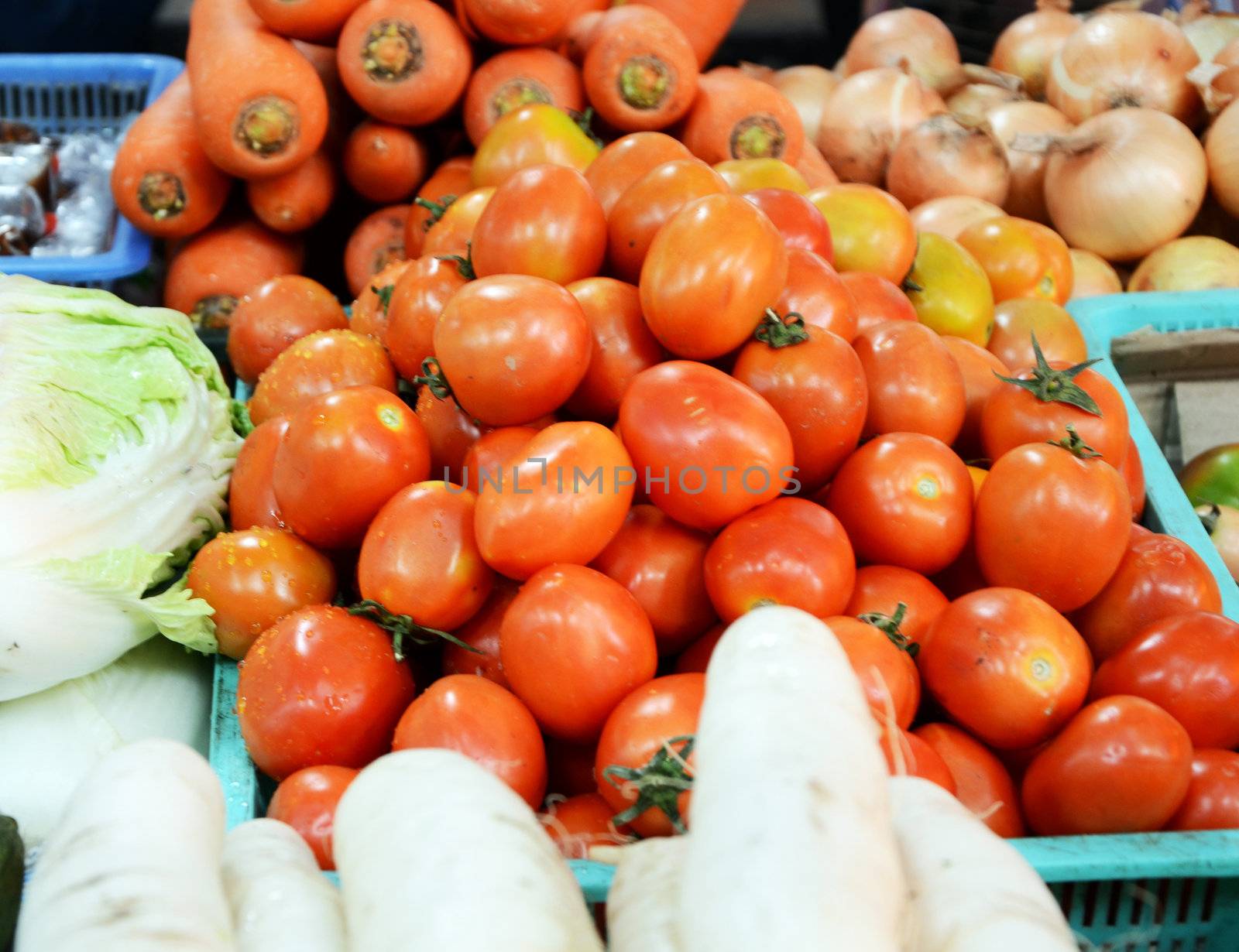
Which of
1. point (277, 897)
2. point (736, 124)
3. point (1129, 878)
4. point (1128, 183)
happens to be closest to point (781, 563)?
point (1129, 878)

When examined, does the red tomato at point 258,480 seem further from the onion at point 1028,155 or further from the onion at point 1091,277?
the onion at point 1028,155

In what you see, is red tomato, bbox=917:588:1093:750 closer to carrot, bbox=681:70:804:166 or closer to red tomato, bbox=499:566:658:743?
red tomato, bbox=499:566:658:743

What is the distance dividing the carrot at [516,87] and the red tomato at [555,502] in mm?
1350

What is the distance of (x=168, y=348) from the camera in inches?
78.9

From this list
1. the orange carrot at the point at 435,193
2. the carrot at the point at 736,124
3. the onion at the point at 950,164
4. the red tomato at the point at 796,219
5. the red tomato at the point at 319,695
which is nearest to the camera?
the red tomato at the point at 319,695

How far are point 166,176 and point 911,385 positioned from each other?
1.78 meters

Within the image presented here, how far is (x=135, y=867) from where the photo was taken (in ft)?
2.30

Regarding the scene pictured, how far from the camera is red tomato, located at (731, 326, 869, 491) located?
1409mm

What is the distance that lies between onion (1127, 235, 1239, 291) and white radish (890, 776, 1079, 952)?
81.2 inches

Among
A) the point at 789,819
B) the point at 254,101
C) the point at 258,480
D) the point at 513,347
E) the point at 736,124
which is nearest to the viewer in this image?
the point at 789,819

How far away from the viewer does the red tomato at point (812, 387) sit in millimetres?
1409

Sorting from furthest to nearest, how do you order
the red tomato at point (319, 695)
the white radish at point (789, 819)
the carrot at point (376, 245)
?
the carrot at point (376, 245) → the red tomato at point (319, 695) → the white radish at point (789, 819)

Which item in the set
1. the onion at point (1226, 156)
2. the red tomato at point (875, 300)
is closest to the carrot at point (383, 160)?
the red tomato at point (875, 300)

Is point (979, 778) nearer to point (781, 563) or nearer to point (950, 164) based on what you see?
point (781, 563)
